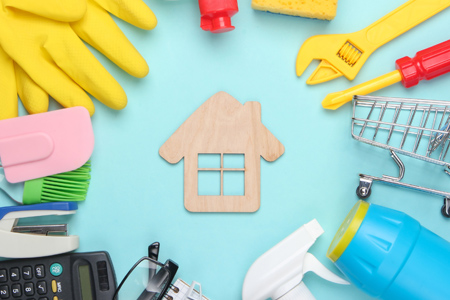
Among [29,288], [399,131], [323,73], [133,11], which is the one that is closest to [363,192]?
[399,131]

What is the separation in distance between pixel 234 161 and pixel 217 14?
0.86ft

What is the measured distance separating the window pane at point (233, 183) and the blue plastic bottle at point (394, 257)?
0.21 m

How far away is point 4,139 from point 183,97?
320 mm

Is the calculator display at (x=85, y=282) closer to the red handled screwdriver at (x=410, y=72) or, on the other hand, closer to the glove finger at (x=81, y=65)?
the glove finger at (x=81, y=65)

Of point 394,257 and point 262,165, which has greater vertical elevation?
point 262,165

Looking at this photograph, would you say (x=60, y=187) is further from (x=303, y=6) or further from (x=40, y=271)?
(x=303, y=6)

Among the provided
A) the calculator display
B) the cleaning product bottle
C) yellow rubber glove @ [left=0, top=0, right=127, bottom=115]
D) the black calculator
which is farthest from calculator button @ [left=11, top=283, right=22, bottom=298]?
the cleaning product bottle

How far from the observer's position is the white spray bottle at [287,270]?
0.75m

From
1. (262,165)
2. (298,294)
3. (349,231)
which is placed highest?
(262,165)

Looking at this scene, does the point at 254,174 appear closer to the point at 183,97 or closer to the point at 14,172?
the point at 183,97

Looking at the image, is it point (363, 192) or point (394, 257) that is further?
point (363, 192)

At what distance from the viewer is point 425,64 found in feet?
2.41

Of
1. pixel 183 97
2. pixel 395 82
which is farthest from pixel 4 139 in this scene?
pixel 395 82

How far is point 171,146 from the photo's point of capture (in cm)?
80
